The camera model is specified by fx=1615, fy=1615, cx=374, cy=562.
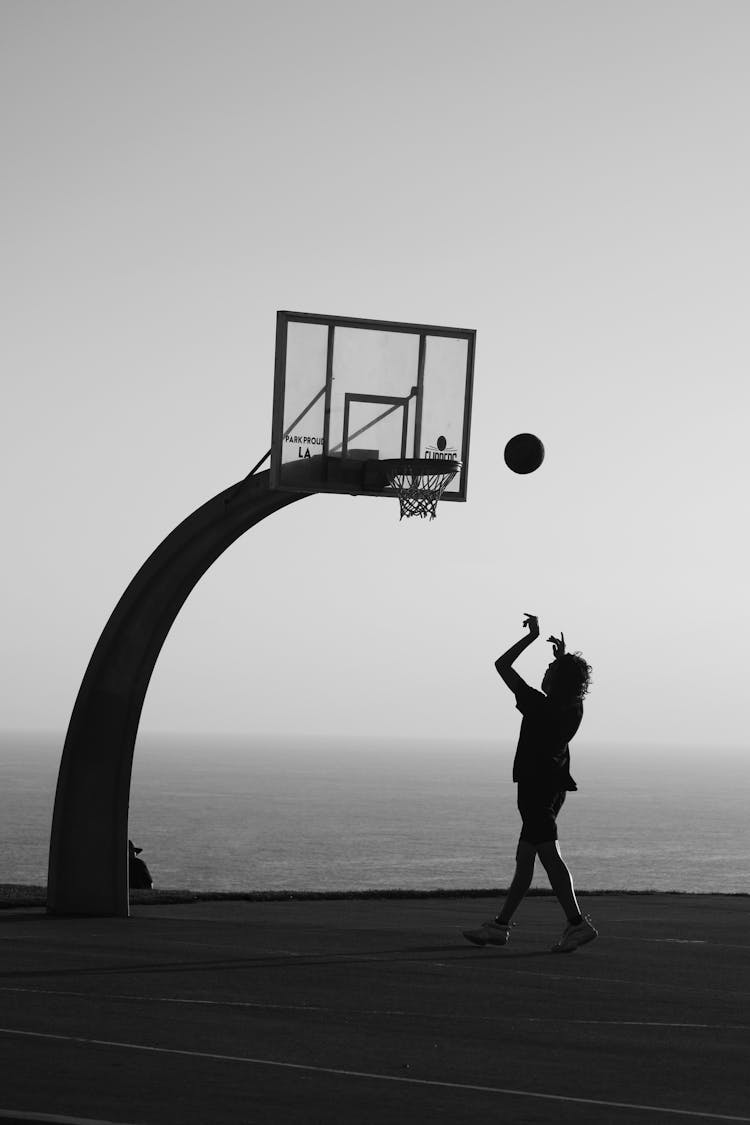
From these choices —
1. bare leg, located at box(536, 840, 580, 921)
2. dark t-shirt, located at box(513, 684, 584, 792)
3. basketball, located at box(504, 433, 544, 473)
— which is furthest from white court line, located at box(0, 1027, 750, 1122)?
basketball, located at box(504, 433, 544, 473)

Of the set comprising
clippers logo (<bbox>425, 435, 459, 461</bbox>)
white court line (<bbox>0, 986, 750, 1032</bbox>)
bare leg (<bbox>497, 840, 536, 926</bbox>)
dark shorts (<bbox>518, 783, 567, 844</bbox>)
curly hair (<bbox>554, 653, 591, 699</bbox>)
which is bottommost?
white court line (<bbox>0, 986, 750, 1032</bbox>)

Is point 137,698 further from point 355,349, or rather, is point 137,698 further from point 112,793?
point 355,349

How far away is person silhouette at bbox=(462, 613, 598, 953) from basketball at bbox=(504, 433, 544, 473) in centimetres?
341

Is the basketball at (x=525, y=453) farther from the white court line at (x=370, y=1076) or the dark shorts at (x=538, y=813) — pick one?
the white court line at (x=370, y=1076)

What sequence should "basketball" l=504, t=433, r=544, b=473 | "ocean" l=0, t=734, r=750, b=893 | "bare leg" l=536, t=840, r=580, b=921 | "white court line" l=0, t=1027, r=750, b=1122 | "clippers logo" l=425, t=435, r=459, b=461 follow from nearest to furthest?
"white court line" l=0, t=1027, r=750, b=1122 < "bare leg" l=536, t=840, r=580, b=921 < "basketball" l=504, t=433, r=544, b=473 < "clippers logo" l=425, t=435, r=459, b=461 < "ocean" l=0, t=734, r=750, b=893

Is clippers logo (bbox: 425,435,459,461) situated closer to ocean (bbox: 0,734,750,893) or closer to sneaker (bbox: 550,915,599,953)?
sneaker (bbox: 550,915,599,953)

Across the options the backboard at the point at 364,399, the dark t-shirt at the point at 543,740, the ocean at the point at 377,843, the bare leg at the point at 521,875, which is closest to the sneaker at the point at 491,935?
the bare leg at the point at 521,875

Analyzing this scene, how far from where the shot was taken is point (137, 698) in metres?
14.5

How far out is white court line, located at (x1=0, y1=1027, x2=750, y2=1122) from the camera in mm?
6633

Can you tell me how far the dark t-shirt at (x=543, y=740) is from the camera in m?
11.8

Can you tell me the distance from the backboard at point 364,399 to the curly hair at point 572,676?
3.63 metres

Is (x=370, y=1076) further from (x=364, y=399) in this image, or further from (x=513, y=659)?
(x=364, y=399)

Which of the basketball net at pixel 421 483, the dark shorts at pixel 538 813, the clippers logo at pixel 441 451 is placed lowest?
the dark shorts at pixel 538 813

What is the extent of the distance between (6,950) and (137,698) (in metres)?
3.62
